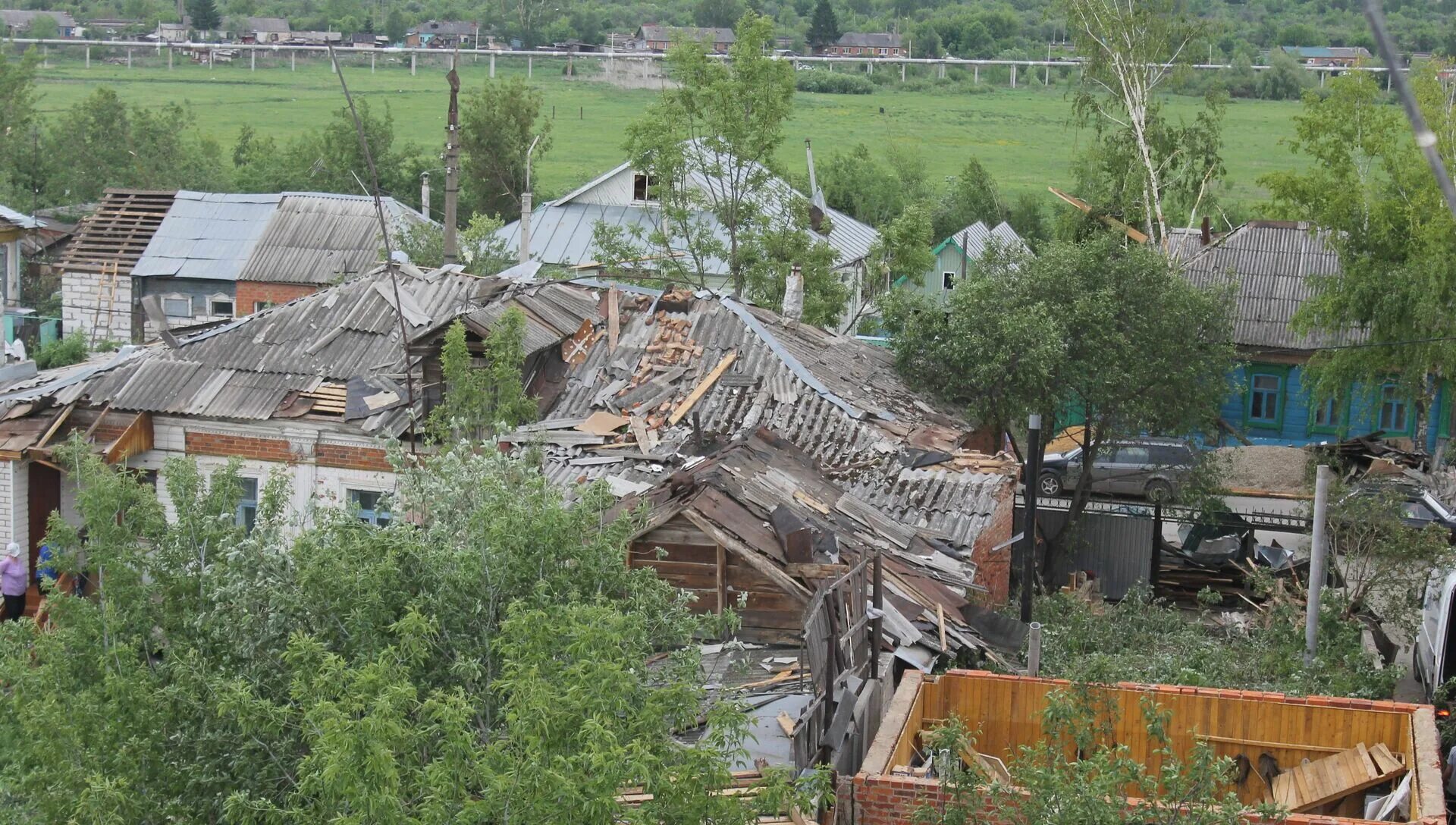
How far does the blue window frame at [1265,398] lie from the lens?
31000 millimetres

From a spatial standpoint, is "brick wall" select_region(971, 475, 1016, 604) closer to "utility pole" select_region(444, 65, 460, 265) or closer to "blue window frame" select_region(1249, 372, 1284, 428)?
"utility pole" select_region(444, 65, 460, 265)

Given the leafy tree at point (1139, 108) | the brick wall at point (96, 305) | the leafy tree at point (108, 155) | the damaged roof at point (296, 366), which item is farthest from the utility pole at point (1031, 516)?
the leafy tree at point (108, 155)

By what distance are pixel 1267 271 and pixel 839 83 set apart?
212 ft

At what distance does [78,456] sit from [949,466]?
9637mm

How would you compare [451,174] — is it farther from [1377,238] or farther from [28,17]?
[28,17]

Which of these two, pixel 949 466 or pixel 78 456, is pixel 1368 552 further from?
pixel 78 456

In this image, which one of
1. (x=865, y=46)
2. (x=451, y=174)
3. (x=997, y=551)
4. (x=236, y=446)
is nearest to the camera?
(x=997, y=551)

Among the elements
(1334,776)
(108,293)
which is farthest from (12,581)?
(108,293)

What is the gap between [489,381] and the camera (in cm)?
1595

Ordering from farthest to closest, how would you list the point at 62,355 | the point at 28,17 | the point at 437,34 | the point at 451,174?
the point at 28,17 → the point at 437,34 → the point at 62,355 → the point at 451,174

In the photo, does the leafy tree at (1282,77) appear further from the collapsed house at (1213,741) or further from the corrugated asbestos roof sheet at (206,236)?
the collapsed house at (1213,741)

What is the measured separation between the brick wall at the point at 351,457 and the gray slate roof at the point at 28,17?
99405 millimetres

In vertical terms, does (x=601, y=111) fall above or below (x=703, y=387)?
above

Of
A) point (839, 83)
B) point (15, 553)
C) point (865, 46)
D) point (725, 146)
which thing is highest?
point (865, 46)
